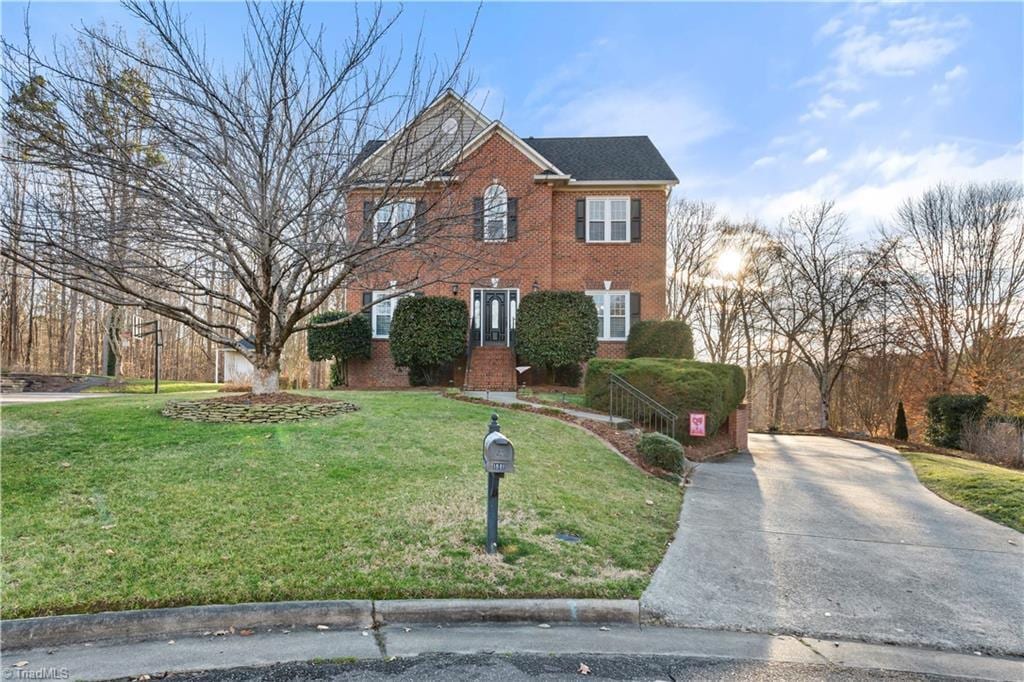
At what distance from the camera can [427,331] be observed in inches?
613

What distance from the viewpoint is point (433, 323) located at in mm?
15664

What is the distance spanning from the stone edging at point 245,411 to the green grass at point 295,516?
14.3 inches

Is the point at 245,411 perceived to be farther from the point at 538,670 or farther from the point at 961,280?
the point at 961,280

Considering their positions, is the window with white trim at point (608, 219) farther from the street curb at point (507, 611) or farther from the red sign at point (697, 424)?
the street curb at point (507, 611)

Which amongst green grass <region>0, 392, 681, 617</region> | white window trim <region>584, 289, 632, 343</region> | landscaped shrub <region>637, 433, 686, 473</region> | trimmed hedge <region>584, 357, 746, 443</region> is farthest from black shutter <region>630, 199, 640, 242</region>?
green grass <region>0, 392, 681, 617</region>

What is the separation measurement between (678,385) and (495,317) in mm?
7415

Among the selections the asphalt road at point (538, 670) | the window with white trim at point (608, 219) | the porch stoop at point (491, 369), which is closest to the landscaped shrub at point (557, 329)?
the porch stoop at point (491, 369)

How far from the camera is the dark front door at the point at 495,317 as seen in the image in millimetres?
17578

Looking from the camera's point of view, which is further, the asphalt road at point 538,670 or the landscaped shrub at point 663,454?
the landscaped shrub at point 663,454

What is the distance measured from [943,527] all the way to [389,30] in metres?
10.6

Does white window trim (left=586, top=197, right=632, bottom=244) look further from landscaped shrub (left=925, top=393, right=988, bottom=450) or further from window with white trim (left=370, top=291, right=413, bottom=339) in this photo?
landscaped shrub (left=925, top=393, right=988, bottom=450)

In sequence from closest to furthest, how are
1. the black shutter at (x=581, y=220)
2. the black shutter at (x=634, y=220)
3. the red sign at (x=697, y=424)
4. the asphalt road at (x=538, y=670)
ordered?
the asphalt road at (x=538, y=670)
the red sign at (x=697, y=424)
the black shutter at (x=634, y=220)
the black shutter at (x=581, y=220)

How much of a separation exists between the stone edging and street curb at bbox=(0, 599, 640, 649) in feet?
16.9

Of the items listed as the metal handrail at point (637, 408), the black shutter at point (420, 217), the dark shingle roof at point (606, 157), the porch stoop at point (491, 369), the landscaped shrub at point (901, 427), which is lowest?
the landscaped shrub at point (901, 427)
